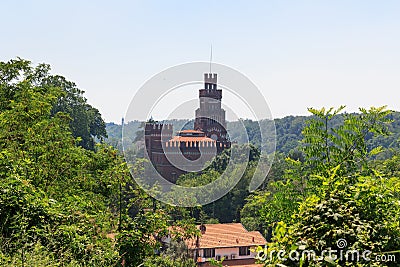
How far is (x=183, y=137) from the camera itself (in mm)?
27391

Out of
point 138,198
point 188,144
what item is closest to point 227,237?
point 188,144

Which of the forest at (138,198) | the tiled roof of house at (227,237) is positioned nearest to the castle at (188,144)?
the tiled roof of house at (227,237)

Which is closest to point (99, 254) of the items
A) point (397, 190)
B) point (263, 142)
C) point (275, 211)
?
point (275, 211)

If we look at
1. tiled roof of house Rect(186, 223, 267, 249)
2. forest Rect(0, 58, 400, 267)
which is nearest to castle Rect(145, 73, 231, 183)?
tiled roof of house Rect(186, 223, 267, 249)

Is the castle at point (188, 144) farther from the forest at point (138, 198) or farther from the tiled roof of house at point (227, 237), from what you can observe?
the forest at point (138, 198)

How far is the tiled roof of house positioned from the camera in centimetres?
1649

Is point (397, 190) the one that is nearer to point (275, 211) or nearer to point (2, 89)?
point (275, 211)

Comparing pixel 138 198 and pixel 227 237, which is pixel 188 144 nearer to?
pixel 227 237

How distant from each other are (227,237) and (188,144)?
980cm

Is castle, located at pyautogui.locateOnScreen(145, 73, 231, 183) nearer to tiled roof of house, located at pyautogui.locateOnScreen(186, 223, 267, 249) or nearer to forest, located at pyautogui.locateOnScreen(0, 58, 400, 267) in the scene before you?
tiled roof of house, located at pyautogui.locateOnScreen(186, 223, 267, 249)

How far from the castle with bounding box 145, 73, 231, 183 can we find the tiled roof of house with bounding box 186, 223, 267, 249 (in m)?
7.33

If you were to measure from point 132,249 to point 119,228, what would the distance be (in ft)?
1.18

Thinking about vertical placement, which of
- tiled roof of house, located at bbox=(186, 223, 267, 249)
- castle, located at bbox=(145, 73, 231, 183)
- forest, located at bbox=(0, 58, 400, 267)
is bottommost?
tiled roof of house, located at bbox=(186, 223, 267, 249)

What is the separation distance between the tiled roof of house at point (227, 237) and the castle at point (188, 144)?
288 inches
